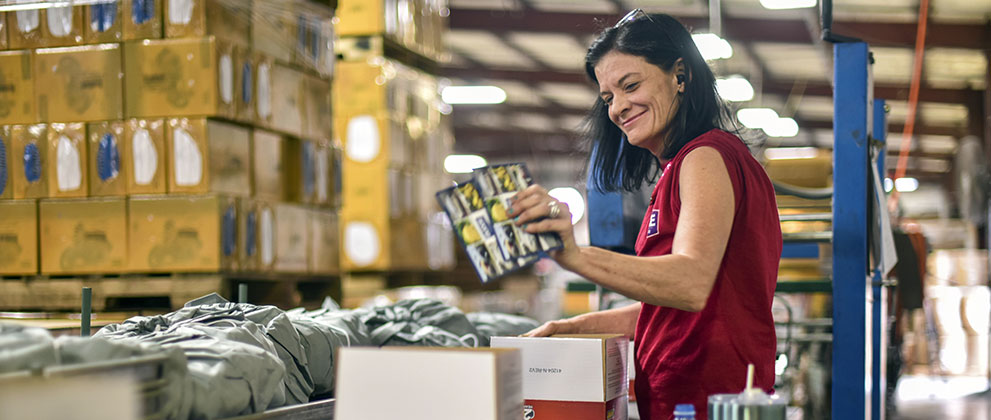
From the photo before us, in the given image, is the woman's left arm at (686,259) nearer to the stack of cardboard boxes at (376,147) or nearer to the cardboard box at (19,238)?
the cardboard box at (19,238)

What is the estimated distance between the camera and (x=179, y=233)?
4.40 m

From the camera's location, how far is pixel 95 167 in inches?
174

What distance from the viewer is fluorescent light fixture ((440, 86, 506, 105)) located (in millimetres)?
17531

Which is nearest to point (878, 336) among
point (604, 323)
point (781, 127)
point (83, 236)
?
point (604, 323)

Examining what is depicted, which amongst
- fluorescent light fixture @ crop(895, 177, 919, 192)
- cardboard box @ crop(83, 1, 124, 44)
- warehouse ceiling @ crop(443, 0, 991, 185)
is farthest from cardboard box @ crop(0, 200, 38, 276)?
fluorescent light fixture @ crop(895, 177, 919, 192)

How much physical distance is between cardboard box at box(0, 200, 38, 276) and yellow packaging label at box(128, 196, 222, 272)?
1.57ft

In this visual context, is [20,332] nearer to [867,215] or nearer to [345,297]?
[867,215]

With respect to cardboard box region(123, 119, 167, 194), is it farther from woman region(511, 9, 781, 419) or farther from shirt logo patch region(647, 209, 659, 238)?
shirt logo patch region(647, 209, 659, 238)

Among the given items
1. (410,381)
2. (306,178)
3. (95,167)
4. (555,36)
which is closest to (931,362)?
(555,36)

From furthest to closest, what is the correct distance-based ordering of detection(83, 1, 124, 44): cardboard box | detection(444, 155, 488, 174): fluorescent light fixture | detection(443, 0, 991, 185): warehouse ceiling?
detection(444, 155, 488, 174): fluorescent light fixture
detection(443, 0, 991, 185): warehouse ceiling
detection(83, 1, 124, 44): cardboard box

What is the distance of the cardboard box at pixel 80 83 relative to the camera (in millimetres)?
4395

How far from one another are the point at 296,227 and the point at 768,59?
1322 cm

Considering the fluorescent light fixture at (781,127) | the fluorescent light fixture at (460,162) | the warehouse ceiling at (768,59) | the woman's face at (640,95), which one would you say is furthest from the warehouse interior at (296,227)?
the fluorescent light fixture at (460,162)

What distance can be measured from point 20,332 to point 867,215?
247 cm
